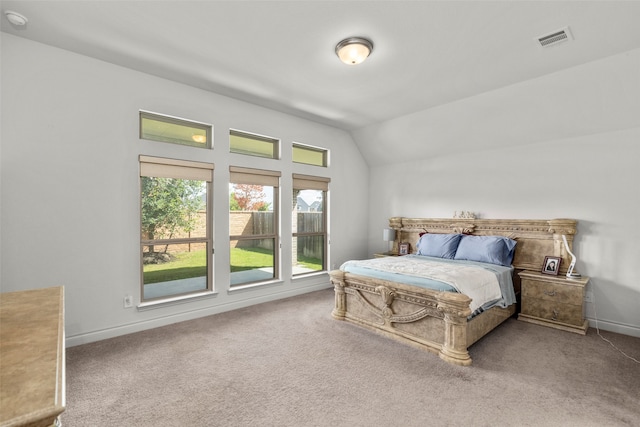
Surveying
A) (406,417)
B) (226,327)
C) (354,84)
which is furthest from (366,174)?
(406,417)

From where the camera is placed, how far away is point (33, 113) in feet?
8.95

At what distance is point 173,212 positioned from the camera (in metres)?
4.02

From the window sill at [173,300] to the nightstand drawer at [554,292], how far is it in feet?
12.6

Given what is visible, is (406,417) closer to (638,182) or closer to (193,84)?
(638,182)

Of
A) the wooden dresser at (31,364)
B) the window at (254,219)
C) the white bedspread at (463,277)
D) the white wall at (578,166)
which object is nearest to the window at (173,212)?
the window at (254,219)

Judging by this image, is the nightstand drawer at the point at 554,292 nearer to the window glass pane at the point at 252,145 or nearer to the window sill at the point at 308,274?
the window sill at the point at 308,274

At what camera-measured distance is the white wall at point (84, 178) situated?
2.67 m

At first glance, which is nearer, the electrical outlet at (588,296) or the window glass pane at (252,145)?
the electrical outlet at (588,296)

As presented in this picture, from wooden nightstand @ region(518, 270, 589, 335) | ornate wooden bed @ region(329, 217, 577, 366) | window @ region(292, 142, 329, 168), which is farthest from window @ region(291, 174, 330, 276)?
wooden nightstand @ region(518, 270, 589, 335)

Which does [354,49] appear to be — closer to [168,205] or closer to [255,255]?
[168,205]

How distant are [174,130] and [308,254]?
2.86 metres

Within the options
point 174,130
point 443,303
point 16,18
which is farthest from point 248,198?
point 443,303

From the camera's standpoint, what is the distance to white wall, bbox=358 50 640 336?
10.7ft

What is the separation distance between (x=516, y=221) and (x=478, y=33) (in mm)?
2606
